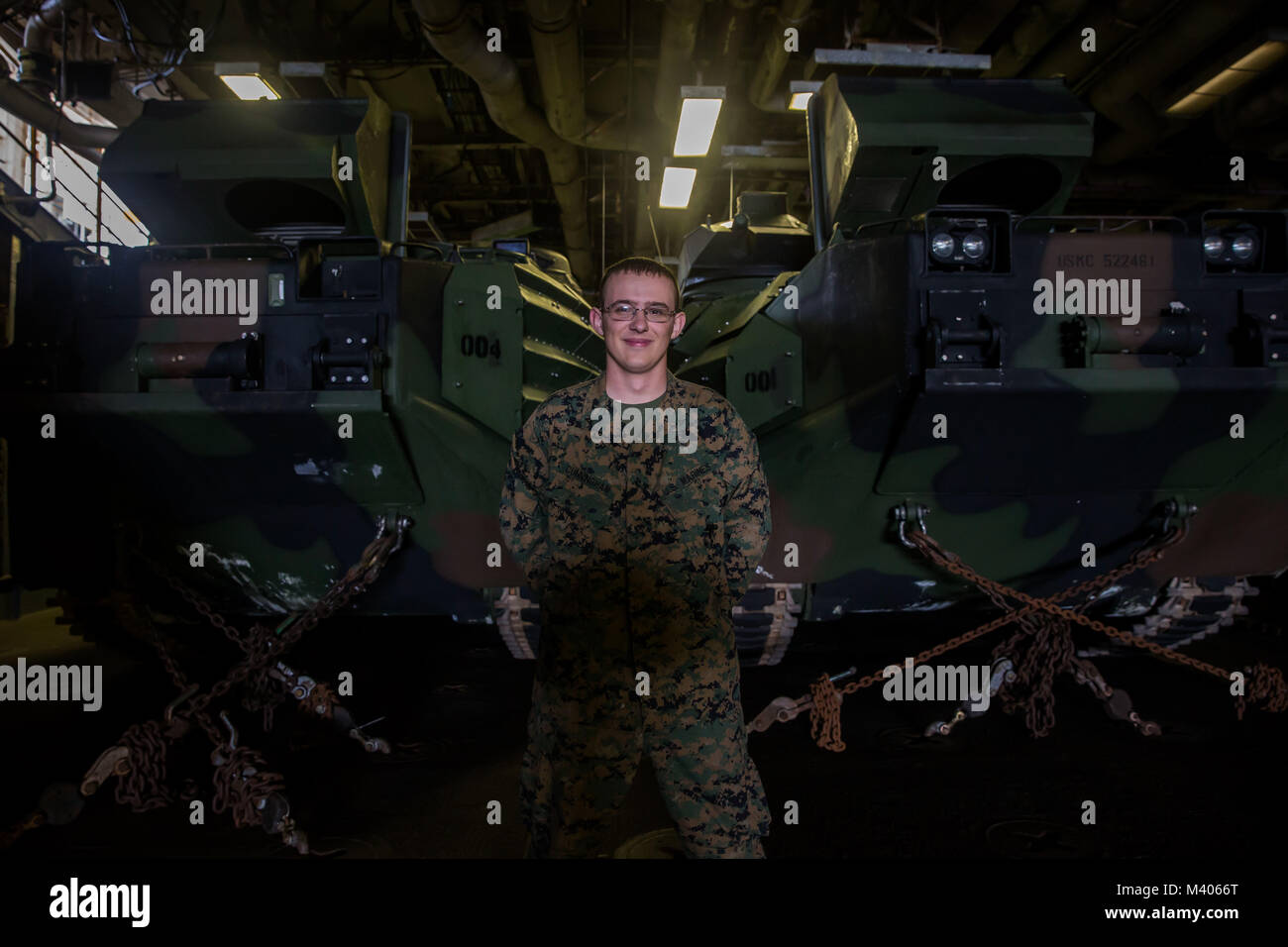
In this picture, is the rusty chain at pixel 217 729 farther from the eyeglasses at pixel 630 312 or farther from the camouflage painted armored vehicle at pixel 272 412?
the eyeglasses at pixel 630 312

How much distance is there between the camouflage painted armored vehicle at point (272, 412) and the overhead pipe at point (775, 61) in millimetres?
4004

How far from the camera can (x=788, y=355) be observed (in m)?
3.15

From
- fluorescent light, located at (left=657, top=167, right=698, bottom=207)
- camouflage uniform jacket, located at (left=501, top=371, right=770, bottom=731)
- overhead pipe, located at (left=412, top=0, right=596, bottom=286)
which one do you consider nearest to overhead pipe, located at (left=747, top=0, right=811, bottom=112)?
fluorescent light, located at (left=657, top=167, right=698, bottom=207)

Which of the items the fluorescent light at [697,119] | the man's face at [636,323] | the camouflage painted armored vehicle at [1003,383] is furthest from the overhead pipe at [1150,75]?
the man's face at [636,323]

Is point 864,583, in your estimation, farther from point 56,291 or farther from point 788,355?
point 56,291

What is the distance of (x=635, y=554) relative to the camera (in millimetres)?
Answer: 1968

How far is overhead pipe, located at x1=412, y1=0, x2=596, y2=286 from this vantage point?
570cm

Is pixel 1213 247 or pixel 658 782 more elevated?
pixel 1213 247

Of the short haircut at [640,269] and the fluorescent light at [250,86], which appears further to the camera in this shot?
the fluorescent light at [250,86]

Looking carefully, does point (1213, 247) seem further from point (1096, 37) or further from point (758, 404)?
point (1096, 37)

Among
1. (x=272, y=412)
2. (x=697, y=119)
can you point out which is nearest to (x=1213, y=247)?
(x=272, y=412)

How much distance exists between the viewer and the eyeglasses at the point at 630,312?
6.33 feet

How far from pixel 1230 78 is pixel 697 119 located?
192 inches

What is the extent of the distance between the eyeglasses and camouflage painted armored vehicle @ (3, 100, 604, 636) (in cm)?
117
